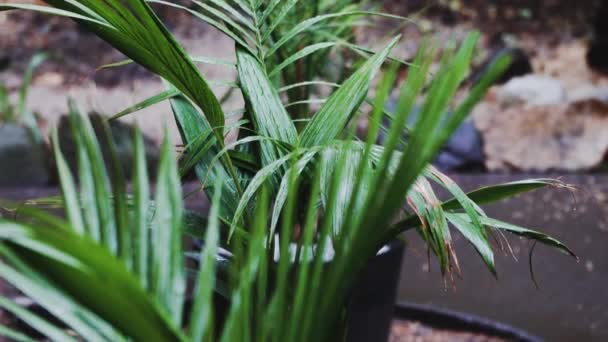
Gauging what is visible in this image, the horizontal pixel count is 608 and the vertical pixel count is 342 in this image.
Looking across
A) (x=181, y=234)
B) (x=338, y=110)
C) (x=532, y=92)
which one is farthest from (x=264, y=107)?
(x=532, y=92)

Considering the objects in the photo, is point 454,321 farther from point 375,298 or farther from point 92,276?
point 92,276

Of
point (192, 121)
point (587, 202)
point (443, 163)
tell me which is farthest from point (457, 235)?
point (192, 121)

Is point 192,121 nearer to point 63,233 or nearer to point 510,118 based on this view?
point 63,233

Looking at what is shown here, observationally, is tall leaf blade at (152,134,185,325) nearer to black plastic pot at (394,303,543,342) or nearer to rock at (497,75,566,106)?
black plastic pot at (394,303,543,342)

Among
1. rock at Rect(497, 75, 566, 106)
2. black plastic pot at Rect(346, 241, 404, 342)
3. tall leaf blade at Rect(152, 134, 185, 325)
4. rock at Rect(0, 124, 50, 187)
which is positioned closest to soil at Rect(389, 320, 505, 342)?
black plastic pot at Rect(346, 241, 404, 342)

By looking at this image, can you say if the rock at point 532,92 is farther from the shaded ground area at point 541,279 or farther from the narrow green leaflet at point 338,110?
the narrow green leaflet at point 338,110

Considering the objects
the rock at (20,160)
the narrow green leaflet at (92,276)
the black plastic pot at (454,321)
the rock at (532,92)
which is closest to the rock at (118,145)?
the rock at (20,160)
